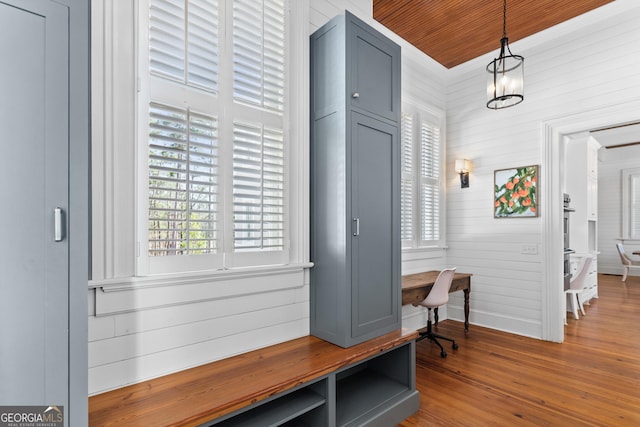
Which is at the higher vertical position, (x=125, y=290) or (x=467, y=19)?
(x=467, y=19)

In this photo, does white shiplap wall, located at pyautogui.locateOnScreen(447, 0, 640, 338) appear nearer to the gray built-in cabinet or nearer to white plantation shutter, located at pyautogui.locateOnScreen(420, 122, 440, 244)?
white plantation shutter, located at pyautogui.locateOnScreen(420, 122, 440, 244)

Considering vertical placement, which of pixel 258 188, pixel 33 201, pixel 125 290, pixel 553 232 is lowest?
pixel 125 290

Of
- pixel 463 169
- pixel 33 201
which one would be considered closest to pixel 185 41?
pixel 33 201

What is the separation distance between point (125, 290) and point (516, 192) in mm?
4107

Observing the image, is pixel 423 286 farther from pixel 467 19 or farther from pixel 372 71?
pixel 467 19

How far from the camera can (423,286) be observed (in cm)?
335

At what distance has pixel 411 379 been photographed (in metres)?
2.38

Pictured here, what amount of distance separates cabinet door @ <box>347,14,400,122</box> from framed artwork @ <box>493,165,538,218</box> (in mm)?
2250

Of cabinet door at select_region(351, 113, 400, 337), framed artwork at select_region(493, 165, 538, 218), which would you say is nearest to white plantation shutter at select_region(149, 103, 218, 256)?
cabinet door at select_region(351, 113, 400, 337)

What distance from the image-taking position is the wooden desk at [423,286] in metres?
3.23

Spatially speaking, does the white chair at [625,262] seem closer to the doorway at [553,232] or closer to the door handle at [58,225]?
the doorway at [553,232]

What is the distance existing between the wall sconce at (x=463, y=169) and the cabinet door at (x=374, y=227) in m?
2.16

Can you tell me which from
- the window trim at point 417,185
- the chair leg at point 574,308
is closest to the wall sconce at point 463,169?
the window trim at point 417,185

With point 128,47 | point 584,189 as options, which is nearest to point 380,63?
point 128,47
